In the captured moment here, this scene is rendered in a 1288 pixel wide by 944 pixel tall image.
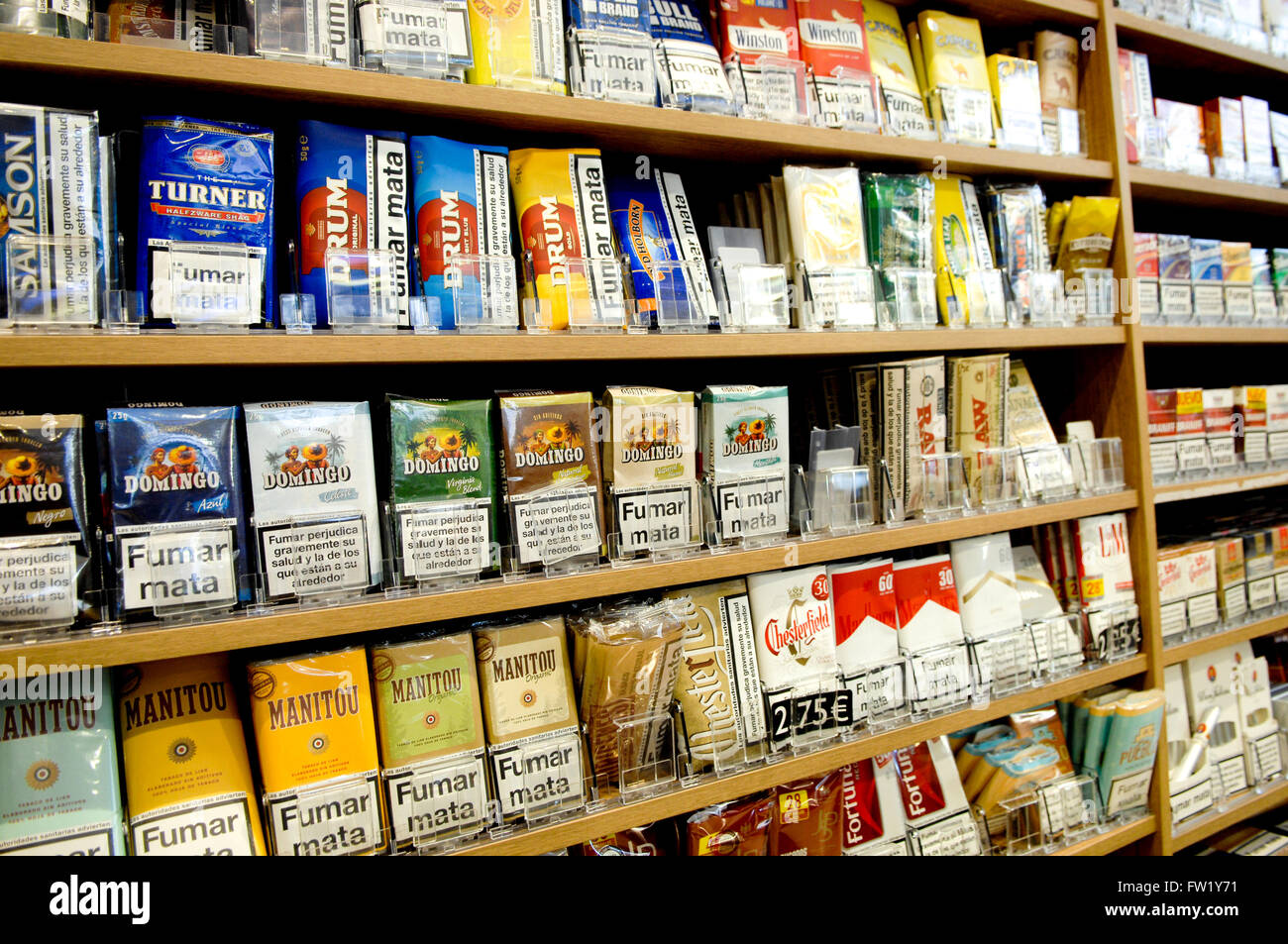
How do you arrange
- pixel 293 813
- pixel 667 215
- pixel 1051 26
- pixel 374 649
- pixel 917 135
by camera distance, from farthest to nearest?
pixel 1051 26, pixel 917 135, pixel 667 215, pixel 374 649, pixel 293 813

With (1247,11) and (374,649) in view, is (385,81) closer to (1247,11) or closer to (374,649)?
(374,649)

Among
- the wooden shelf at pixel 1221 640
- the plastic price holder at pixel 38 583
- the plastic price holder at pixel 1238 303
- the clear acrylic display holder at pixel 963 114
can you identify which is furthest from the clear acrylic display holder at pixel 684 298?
the plastic price holder at pixel 1238 303

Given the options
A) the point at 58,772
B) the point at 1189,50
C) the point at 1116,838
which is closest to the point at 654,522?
the point at 58,772

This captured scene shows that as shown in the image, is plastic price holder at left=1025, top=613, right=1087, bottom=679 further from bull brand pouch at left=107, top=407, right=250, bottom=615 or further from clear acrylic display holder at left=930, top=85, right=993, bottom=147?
bull brand pouch at left=107, top=407, right=250, bottom=615

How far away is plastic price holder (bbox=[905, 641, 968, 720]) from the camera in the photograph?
5.53 ft

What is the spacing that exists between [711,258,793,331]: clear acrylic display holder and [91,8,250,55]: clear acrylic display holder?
900 millimetres

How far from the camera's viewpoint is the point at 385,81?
123 cm

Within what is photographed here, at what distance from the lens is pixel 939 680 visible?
1.71 meters

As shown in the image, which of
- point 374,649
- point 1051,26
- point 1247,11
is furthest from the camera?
point 1247,11

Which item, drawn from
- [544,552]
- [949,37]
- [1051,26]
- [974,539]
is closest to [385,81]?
[544,552]

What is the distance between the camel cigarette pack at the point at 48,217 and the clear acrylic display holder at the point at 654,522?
86 cm

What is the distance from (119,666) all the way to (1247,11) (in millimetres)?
3493

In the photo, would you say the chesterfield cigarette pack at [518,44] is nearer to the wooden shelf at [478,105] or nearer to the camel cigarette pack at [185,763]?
the wooden shelf at [478,105]
